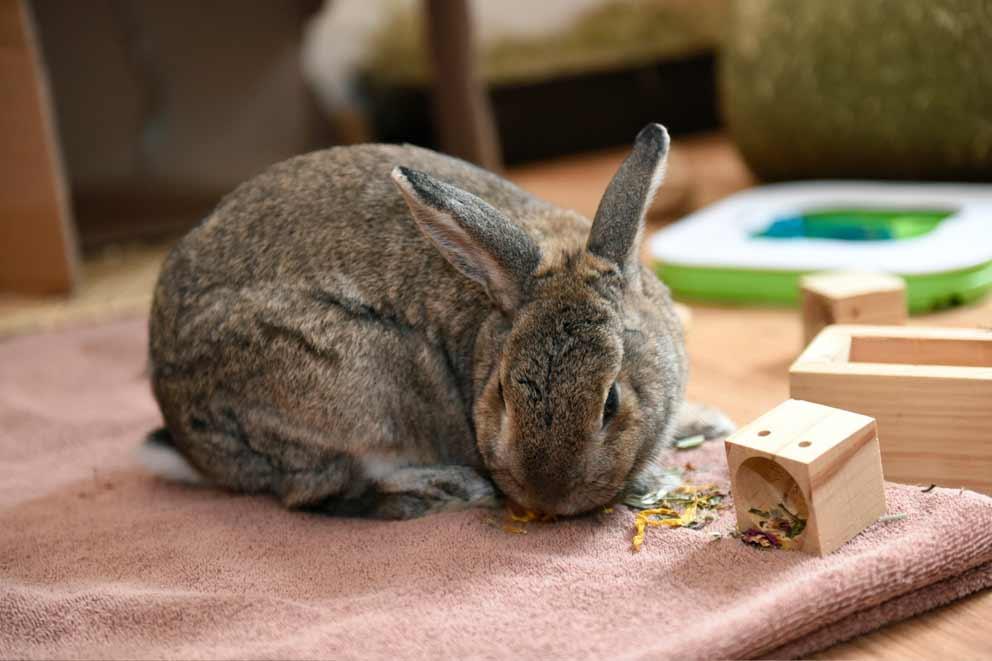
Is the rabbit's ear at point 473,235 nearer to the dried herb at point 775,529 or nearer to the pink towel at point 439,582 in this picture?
the pink towel at point 439,582

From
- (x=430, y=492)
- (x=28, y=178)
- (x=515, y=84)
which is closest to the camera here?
(x=430, y=492)

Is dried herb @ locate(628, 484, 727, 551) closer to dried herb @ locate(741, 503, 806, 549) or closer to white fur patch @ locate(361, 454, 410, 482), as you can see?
dried herb @ locate(741, 503, 806, 549)

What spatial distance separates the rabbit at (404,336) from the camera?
197 cm

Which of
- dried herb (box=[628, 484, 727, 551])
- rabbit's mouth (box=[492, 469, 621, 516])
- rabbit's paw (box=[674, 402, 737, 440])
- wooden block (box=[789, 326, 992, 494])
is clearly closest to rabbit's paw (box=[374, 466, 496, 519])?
rabbit's mouth (box=[492, 469, 621, 516])

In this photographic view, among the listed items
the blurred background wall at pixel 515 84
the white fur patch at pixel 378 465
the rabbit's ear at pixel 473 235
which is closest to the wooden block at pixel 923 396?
the rabbit's ear at pixel 473 235

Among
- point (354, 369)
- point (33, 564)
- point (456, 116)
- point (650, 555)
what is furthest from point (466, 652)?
point (456, 116)

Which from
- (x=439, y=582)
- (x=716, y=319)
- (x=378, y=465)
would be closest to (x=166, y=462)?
(x=378, y=465)

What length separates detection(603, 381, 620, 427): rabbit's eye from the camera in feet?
6.32

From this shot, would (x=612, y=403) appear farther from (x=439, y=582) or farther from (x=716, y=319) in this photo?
(x=716, y=319)

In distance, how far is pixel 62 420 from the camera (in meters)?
2.93

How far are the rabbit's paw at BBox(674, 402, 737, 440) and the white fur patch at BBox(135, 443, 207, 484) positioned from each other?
3.27ft

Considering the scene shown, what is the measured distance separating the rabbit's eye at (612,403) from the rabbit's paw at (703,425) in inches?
17.5

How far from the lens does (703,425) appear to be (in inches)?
93.9

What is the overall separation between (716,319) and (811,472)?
5.12ft
